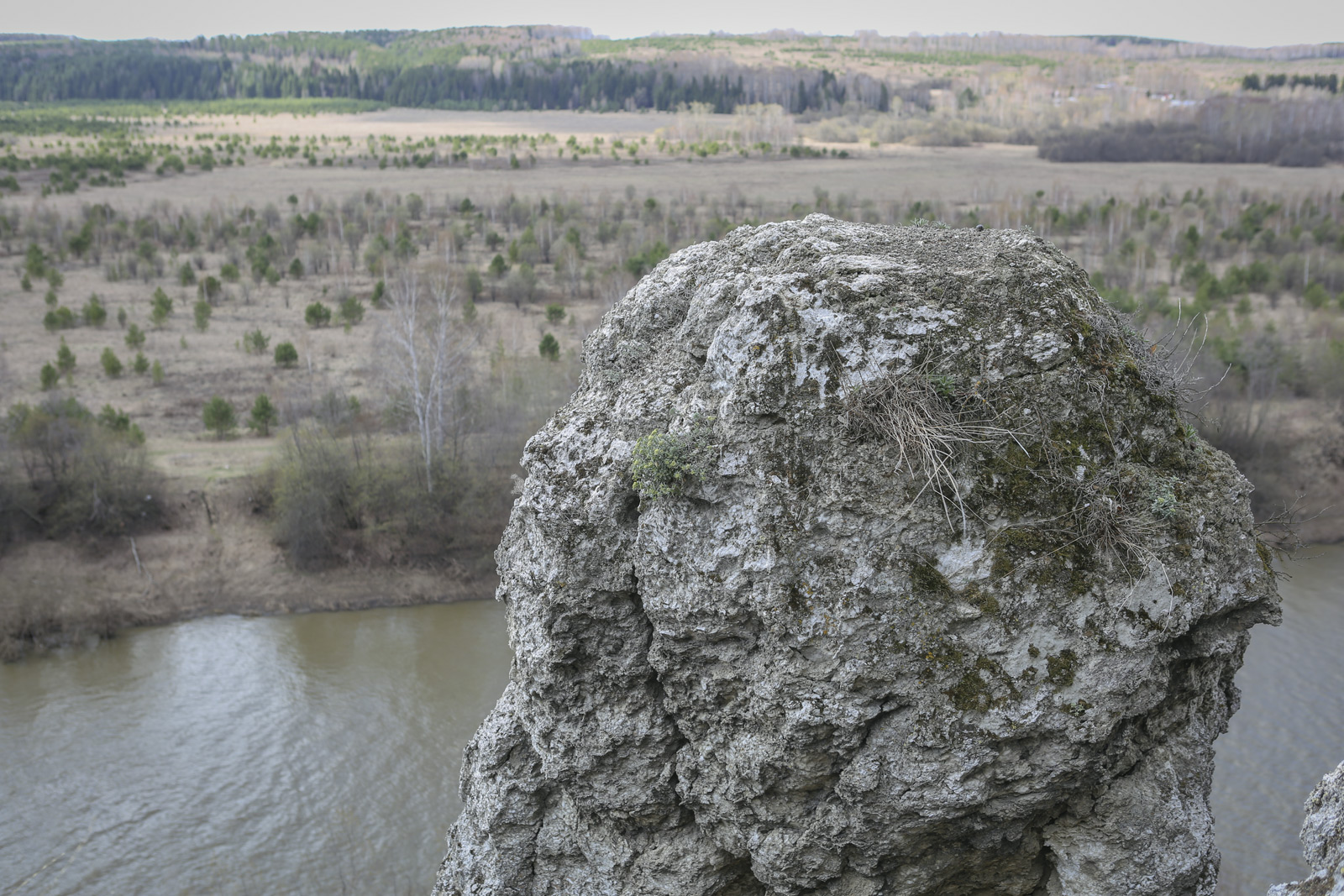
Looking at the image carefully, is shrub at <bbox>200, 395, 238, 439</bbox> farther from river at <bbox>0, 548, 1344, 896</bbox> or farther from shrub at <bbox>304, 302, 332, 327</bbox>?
shrub at <bbox>304, 302, 332, 327</bbox>

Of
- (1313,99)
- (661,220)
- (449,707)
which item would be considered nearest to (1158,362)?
(449,707)

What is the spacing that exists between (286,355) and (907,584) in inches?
1614

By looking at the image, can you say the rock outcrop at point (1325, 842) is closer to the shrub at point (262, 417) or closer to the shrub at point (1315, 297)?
the shrub at point (262, 417)

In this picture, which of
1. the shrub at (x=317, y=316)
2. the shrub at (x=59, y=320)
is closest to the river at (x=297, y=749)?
the shrub at (x=317, y=316)

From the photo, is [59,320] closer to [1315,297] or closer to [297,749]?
[297,749]

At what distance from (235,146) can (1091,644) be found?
109150mm

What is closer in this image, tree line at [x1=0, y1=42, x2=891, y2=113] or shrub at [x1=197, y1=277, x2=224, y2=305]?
shrub at [x1=197, y1=277, x2=224, y2=305]

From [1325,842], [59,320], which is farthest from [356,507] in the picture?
[1325,842]

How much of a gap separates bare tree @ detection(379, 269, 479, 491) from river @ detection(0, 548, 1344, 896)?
20.4 feet

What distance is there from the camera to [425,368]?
3222 centimetres

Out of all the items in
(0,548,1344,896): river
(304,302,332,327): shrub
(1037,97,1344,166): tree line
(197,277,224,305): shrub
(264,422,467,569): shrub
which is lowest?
(0,548,1344,896): river

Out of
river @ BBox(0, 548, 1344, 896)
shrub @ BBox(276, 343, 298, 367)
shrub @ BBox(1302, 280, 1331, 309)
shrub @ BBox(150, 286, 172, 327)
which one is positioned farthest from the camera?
shrub @ BBox(1302, 280, 1331, 309)

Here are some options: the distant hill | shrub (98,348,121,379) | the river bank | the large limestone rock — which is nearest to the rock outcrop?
the large limestone rock

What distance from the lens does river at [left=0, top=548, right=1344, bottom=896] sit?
59.7 ft
